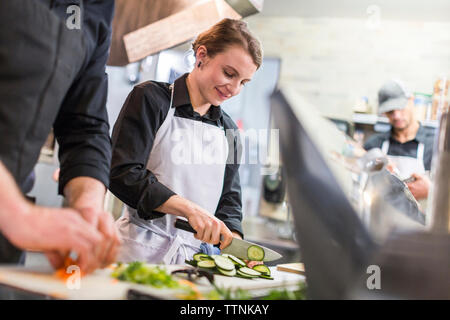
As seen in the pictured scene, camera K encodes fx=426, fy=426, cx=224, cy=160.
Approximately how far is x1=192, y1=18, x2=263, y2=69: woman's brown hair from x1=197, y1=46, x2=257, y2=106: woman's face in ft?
0.03

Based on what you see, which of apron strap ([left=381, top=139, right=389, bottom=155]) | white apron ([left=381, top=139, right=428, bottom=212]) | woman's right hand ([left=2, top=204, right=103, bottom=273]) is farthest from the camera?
apron strap ([left=381, top=139, right=389, bottom=155])

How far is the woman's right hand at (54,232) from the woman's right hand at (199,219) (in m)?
0.34

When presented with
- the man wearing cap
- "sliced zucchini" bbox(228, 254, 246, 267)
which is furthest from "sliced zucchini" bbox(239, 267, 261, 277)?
the man wearing cap

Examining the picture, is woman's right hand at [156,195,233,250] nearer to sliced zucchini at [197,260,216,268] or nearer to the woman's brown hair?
sliced zucchini at [197,260,216,268]

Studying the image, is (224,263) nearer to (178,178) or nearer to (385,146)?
(178,178)

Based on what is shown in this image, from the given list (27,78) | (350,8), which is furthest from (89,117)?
(350,8)

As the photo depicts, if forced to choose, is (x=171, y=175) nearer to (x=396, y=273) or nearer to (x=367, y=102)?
(x=396, y=273)

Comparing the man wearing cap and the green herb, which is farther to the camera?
the man wearing cap

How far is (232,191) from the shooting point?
3.10ft

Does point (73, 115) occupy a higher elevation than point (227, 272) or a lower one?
higher

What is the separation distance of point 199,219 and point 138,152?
0.19 metres

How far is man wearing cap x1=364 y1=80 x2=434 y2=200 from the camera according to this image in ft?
3.92

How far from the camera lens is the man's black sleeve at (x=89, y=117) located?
0.70 meters
